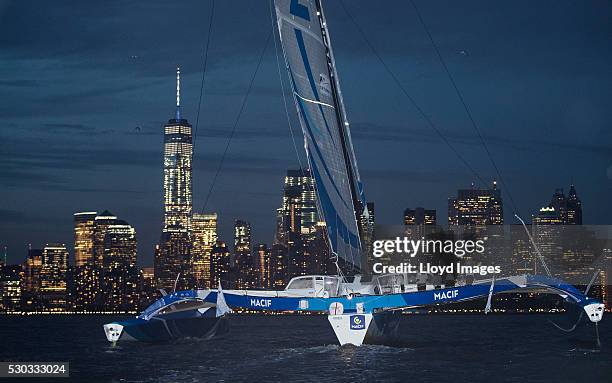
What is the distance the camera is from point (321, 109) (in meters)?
46.9

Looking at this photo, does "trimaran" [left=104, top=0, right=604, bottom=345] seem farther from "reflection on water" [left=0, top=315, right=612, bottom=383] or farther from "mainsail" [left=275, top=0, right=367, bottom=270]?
"reflection on water" [left=0, top=315, right=612, bottom=383]

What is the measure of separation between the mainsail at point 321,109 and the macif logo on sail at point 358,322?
519 cm

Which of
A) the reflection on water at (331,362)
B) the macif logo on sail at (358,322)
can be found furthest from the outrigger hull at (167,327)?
the macif logo on sail at (358,322)

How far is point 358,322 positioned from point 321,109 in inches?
389

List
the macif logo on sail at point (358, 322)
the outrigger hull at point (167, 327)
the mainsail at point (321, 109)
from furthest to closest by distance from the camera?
the outrigger hull at point (167, 327)
the mainsail at point (321, 109)
the macif logo on sail at point (358, 322)

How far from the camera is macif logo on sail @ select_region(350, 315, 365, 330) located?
1682 inches

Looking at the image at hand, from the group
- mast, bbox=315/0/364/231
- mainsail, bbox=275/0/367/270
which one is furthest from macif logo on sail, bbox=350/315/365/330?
mast, bbox=315/0/364/231

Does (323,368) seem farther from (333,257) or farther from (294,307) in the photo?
(333,257)

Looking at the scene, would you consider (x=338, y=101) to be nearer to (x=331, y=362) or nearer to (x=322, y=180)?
(x=322, y=180)

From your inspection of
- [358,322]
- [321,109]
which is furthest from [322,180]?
[358,322]

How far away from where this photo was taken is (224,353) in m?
52.3

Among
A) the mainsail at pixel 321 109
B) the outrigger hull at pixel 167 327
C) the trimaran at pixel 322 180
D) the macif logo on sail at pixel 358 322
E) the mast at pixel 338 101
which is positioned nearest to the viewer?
the macif logo on sail at pixel 358 322

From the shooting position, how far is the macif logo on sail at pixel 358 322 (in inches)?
1682

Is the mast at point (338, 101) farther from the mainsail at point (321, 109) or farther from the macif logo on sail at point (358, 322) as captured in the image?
the macif logo on sail at point (358, 322)
